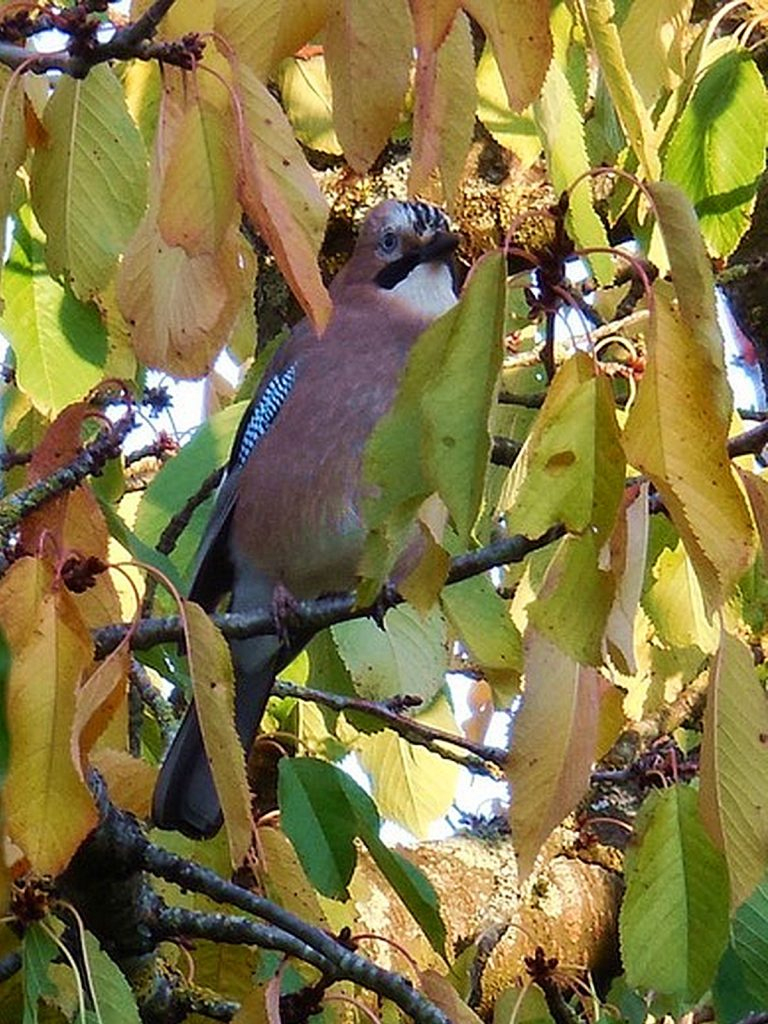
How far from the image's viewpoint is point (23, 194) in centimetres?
232

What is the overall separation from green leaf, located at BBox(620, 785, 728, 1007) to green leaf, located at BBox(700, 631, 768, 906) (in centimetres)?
18

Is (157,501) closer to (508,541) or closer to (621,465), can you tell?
(508,541)

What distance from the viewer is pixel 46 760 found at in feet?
4.76

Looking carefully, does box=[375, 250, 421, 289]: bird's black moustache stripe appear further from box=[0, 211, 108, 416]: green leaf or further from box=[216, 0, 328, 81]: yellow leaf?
box=[216, 0, 328, 81]: yellow leaf

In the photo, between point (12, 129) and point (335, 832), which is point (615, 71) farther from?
point (335, 832)

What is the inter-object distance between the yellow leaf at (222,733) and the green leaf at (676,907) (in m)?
0.48

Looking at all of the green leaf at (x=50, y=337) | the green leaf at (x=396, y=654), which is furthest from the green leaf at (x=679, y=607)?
the green leaf at (x=50, y=337)

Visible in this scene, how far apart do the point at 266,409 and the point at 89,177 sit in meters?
1.50

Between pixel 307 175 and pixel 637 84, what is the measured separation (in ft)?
3.59

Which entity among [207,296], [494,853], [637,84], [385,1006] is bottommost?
[385,1006]

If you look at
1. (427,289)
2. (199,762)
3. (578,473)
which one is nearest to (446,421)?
(578,473)

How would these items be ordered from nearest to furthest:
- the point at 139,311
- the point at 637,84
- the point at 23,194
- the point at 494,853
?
the point at 139,311 → the point at 23,194 → the point at 637,84 → the point at 494,853

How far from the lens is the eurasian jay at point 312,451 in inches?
125

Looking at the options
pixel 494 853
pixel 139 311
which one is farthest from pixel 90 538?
pixel 494 853
